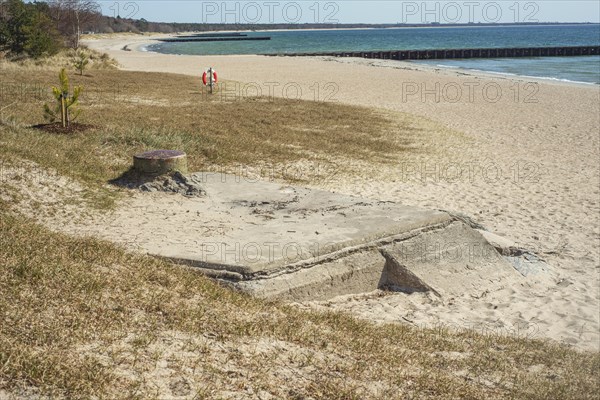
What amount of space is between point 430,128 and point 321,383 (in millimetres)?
14805

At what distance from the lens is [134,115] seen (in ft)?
50.9

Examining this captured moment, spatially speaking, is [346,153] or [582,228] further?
[346,153]

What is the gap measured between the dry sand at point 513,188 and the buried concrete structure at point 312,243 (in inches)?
10.3

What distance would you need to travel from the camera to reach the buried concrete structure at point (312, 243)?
19.5ft

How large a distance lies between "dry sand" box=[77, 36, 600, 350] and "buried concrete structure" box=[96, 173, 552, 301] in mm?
260

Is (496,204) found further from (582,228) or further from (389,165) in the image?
(389,165)

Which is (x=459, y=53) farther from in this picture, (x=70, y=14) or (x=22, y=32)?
(x=22, y=32)

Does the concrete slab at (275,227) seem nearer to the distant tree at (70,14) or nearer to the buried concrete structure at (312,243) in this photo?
the buried concrete structure at (312,243)

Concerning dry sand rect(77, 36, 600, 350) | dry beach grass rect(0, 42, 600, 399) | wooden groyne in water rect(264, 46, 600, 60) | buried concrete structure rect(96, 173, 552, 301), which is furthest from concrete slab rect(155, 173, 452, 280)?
wooden groyne in water rect(264, 46, 600, 60)

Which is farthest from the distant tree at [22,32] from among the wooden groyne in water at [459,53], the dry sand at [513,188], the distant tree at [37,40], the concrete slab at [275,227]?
the wooden groyne in water at [459,53]

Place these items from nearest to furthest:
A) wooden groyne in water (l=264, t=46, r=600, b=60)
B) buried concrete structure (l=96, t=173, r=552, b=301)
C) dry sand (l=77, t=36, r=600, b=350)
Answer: buried concrete structure (l=96, t=173, r=552, b=301) → dry sand (l=77, t=36, r=600, b=350) → wooden groyne in water (l=264, t=46, r=600, b=60)

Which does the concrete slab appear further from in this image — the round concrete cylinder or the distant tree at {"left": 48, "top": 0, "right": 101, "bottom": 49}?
the distant tree at {"left": 48, "top": 0, "right": 101, "bottom": 49}

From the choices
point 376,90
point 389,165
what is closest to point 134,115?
point 389,165

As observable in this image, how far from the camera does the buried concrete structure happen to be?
19.5ft
